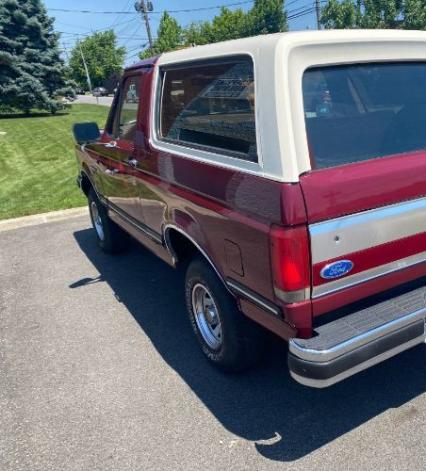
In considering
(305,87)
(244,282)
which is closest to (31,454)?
(244,282)

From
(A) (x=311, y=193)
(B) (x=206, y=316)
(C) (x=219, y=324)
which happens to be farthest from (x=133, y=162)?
(A) (x=311, y=193)

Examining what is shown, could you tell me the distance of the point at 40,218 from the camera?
7.38m

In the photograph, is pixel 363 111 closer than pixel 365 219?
No

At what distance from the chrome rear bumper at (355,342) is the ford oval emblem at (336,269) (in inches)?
10.9

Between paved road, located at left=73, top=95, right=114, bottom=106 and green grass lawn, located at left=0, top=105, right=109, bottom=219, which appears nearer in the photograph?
green grass lawn, located at left=0, top=105, right=109, bottom=219

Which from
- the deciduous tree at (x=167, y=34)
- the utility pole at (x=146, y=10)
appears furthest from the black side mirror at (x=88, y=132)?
the deciduous tree at (x=167, y=34)

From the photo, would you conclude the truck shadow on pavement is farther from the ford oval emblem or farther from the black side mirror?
the black side mirror

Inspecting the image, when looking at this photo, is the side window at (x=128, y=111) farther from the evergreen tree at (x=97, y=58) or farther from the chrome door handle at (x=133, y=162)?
the evergreen tree at (x=97, y=58)

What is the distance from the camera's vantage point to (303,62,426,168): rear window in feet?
7.34

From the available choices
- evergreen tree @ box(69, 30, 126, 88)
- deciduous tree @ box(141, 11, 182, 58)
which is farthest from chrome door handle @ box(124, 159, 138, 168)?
evergreen tree @ box(69, 30, 126, 88)

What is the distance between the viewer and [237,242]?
7.82 ft

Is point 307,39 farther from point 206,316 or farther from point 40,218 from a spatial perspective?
point 40,218

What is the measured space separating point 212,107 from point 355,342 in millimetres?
1672

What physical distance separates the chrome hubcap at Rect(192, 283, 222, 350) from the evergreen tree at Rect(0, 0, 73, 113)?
2225 centimetres
